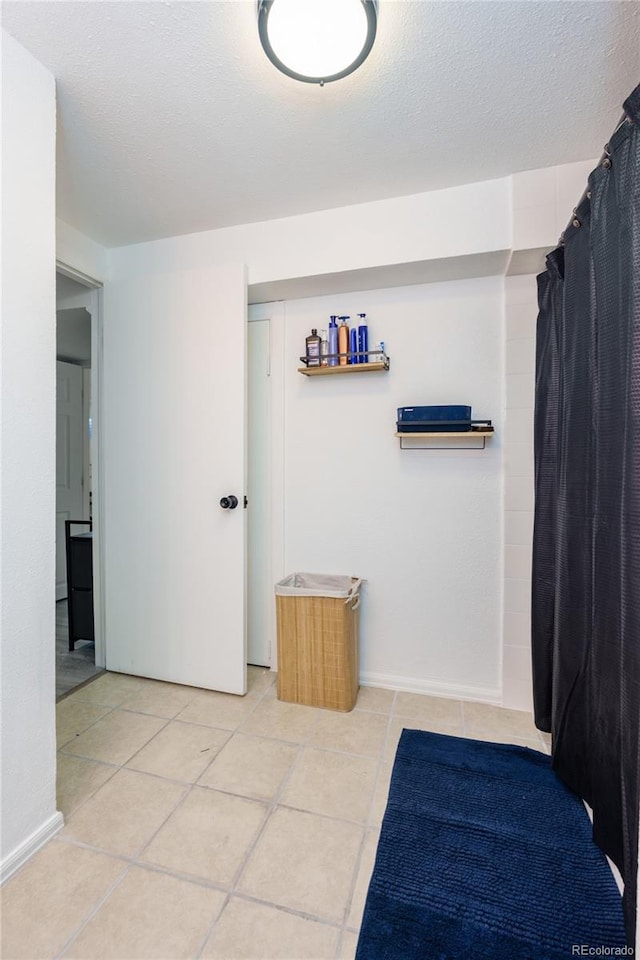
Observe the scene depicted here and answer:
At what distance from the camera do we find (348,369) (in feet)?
7.13

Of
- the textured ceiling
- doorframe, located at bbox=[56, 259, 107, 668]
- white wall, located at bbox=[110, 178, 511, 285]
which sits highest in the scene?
the textured ceiling

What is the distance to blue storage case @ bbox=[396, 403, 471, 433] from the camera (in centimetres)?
201

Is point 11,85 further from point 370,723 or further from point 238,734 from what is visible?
point 370,723

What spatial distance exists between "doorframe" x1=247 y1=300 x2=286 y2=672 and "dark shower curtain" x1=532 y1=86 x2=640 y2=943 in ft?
4.29

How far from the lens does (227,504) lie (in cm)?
215

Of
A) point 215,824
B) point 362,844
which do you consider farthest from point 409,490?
point 215,824

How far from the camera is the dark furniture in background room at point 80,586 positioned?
106 inches

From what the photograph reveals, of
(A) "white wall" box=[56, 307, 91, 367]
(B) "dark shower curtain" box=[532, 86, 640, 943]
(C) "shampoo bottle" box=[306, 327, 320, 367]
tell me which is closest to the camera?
(B) "dark shower curtain" box=[532, 86, 640, 943]

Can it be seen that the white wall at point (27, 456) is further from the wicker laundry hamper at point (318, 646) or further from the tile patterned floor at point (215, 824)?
the wicker laundry hamper at point (318, 646)

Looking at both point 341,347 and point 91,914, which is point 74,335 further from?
point 91,914

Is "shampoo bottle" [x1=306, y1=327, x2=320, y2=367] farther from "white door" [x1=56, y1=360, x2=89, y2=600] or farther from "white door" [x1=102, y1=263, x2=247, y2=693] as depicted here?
"white door" [x1=56, y1=360, x2=89, y2=600]

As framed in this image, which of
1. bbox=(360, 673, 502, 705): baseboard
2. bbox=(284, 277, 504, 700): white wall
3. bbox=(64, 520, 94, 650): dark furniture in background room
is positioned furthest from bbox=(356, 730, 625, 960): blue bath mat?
bbox=(64, 520, 94, 650): dark furniture in background room

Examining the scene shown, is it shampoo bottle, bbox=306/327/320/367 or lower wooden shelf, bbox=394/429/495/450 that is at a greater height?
shampoo bottle, bbox=306/327/320/367

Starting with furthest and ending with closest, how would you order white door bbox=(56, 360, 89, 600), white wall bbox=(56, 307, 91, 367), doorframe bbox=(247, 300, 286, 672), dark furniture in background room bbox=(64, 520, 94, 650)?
white door bbox=(56, 360, 89, 600) → white wall bbox=(56, 307, 91, 367) → dark furniture in background room bbox=(64, 520, 94, 650) → doorframe bbox=(247, 300, 286, 672)
